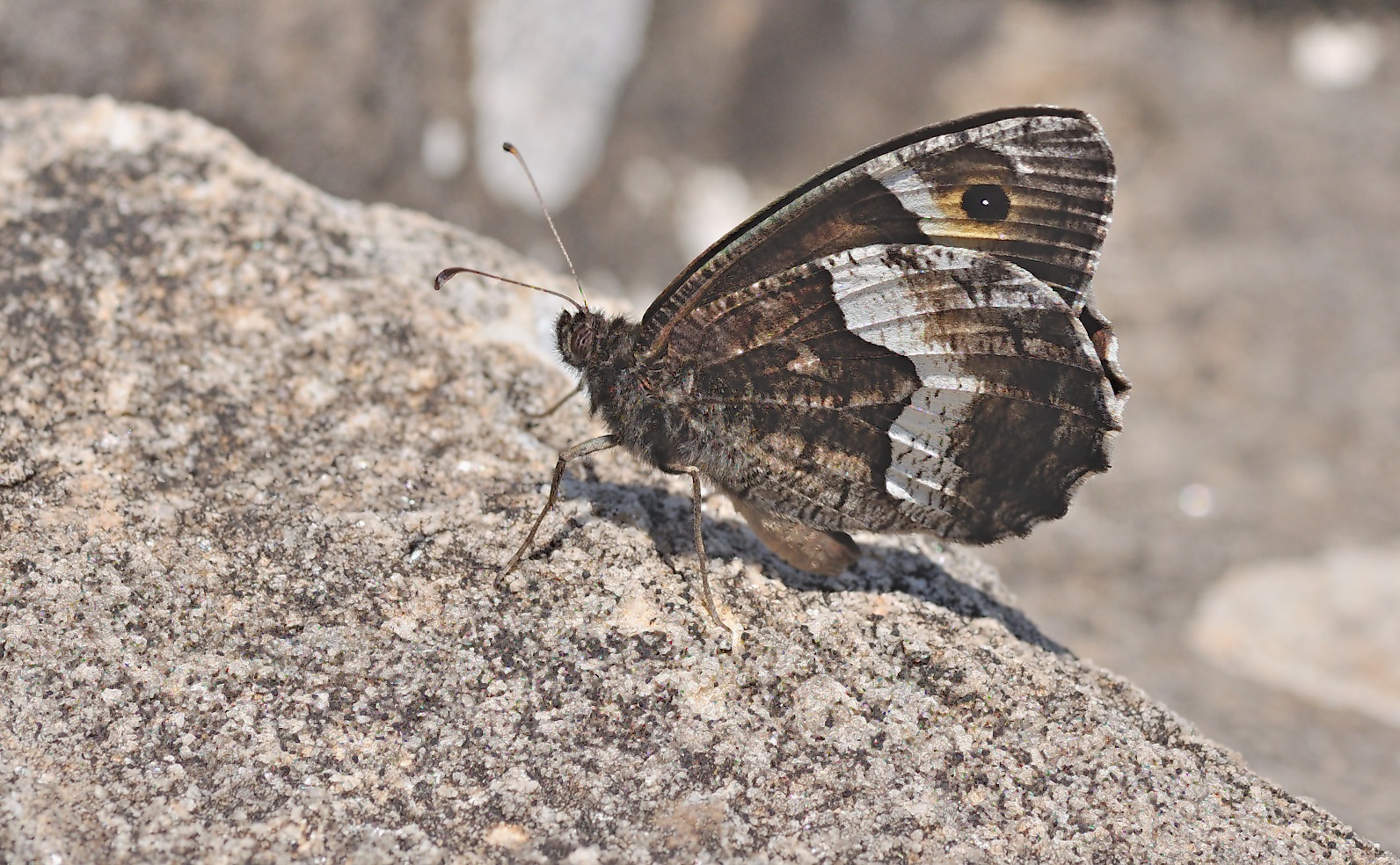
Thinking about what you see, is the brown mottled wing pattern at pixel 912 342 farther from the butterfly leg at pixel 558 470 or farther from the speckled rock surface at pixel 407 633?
the speckled rock surface at pixel 407 633

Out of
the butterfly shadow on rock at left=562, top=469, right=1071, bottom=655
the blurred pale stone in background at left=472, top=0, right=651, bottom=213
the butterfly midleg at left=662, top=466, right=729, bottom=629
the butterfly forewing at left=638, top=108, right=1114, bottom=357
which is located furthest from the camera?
the blurred pale stone in background at left=472, top=0, right=651, bottom=213

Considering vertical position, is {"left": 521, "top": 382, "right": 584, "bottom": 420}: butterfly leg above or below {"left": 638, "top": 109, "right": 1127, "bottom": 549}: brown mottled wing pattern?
below

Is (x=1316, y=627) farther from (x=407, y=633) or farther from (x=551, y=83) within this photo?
(x=551, y=83)

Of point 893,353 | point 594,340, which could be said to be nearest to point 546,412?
point 594,340

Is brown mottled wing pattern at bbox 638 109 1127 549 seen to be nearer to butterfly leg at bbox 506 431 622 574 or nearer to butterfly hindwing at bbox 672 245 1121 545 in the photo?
butterfly hindwing at bbox 672 245 1121 545

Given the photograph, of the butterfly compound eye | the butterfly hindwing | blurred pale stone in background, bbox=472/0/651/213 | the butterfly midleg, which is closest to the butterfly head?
the butterfly hindwing

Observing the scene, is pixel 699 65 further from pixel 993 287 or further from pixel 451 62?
pixel 993 287

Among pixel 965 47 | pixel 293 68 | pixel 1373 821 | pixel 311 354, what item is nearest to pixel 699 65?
pixel 965 47
